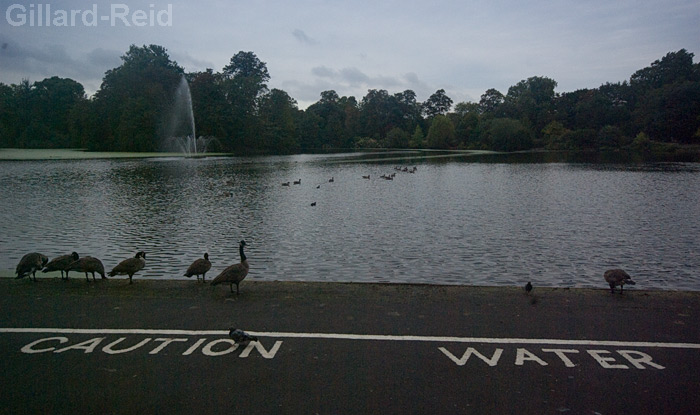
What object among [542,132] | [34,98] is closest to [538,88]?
[542,132]

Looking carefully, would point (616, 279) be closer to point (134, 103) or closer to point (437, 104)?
point (134, 103)

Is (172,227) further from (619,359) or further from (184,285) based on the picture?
(619,359)

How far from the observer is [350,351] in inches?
248

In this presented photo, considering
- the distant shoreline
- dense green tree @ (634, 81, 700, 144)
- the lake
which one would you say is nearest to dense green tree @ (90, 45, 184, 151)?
the distant shoreline

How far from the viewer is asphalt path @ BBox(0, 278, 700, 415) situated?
17.0ft

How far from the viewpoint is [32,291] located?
8891 millimetres

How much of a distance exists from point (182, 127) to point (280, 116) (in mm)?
33374

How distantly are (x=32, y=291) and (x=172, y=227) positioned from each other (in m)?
10.7

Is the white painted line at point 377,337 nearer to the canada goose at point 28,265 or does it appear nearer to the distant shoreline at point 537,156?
the canada goose at point 28,265

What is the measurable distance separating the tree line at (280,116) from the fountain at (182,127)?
160 cm

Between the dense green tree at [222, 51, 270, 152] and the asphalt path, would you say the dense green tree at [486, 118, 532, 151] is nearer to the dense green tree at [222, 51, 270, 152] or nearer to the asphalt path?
the dense green tree at [222, 51, 270, 152]

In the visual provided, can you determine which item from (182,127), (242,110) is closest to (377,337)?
(182,127)

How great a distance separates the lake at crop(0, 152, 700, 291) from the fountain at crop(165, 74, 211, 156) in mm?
63368

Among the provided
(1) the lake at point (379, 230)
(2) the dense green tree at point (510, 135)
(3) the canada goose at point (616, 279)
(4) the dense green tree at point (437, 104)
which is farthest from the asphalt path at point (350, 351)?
(4) the dense green tree at point (437, 104)
